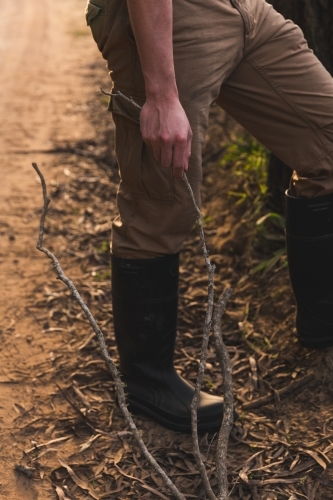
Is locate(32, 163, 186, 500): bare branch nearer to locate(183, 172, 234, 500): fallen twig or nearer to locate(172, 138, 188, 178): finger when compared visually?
locate(183, 172, 234, 500): fallen twig

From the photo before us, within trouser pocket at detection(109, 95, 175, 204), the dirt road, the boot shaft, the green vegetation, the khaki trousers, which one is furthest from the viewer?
the green vegetation

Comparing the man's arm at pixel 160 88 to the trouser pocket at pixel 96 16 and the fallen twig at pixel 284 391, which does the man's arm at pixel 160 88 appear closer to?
the trouser pocket at pixel 96 16

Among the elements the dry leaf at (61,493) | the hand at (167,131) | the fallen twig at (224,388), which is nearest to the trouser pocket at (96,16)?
the hand at (167,131)

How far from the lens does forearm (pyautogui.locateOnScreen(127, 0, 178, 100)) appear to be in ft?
6.93

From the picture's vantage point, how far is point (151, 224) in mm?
2531

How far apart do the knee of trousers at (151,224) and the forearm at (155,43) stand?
0.34 m

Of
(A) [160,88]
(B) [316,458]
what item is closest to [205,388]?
(B) [316,458]

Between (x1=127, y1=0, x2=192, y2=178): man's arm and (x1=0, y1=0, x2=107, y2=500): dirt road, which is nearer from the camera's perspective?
(x1=127, y1=0, x2=192, y2=178): man's arm

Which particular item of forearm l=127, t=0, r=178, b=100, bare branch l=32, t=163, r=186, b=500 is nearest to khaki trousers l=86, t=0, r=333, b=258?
forearm l=127, t=0, r=178, b=100

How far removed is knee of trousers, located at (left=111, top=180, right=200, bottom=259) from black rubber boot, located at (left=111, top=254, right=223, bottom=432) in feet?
0.13

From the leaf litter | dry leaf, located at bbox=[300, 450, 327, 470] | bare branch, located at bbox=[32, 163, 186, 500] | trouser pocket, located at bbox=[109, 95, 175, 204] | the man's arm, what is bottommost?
the leaf litter

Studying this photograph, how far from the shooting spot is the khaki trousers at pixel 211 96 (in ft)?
7.56

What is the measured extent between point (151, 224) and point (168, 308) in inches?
12.7

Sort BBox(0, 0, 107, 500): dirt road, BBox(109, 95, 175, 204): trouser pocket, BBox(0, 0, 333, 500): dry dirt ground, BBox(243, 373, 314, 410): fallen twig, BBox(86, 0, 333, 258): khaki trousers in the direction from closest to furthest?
BBox(86, 0, 333, 258): khaki trousers
BBox(109, 95, 175, 204): trouser pocket
BBox(0, 0, 333, 500): dry dirt ground
BBox(243, 373, 314, 410): fallen twig
BBox(0, 0, 107, 500): dirt road
